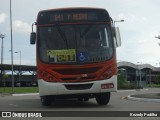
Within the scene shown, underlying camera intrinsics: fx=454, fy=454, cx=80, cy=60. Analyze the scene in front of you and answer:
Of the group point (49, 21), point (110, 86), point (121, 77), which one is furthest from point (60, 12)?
point (121, 77)

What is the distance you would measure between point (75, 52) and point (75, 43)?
0.38m

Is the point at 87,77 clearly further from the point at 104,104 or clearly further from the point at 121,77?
the point at 121,77

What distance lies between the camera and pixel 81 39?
1795cm

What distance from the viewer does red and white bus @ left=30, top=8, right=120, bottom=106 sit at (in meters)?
17.4

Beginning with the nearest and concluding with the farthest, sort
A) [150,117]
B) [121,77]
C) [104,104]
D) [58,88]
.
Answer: [150,117] < [58,88] < [104,104] < [121,77]

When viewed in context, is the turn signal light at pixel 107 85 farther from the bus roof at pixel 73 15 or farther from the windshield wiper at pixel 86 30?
the bus roof at pixel 73 15

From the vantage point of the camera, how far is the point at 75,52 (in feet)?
58.3

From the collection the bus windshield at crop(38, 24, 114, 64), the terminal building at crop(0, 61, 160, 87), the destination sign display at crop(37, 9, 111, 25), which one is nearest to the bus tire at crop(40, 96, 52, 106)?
the bus windshield at crop(38, 24, 114, 64)

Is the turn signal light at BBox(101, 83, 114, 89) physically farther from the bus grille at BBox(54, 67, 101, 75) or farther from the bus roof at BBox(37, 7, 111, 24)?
the bus roof at BBox(37, 7, 111, 24)

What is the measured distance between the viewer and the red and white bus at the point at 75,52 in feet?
57.0

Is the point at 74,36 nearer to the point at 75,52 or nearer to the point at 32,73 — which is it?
the point at 75,52

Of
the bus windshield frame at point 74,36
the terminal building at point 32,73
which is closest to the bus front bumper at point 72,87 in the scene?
the bus windshield frame at point 74,36

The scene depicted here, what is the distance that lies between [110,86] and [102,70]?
71cm

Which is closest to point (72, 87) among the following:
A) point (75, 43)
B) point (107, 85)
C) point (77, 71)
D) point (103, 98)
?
point (77, 71)
